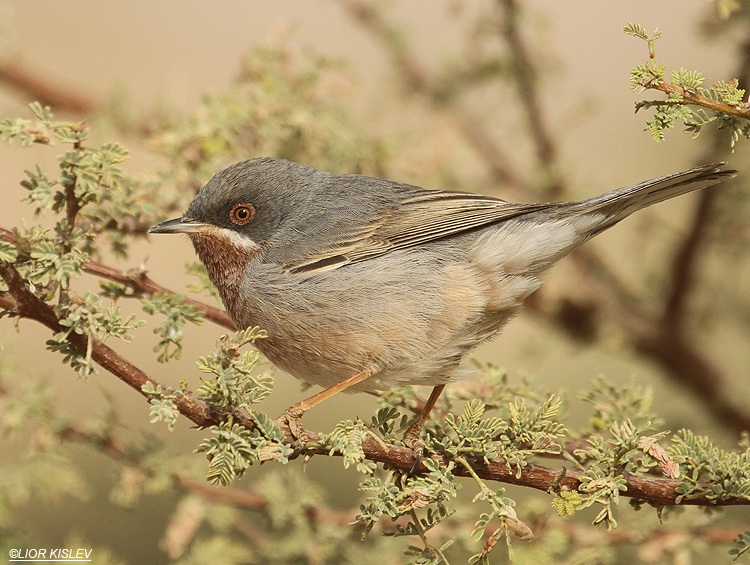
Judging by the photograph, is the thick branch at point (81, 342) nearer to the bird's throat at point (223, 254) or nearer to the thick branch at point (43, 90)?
the bird's throat at point (223, 254)

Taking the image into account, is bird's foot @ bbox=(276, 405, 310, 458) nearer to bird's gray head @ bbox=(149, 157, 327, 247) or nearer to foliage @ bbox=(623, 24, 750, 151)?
bird's gray head @ bbox=(149, 157, 327, 247)

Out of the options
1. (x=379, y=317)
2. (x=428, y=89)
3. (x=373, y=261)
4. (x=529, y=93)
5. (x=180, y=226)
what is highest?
(x=428, y=89)

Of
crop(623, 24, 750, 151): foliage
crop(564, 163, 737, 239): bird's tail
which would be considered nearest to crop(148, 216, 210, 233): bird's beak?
crop(564, 163, 737, 239): bird's tail

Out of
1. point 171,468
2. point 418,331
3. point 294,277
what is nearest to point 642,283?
point 418,331

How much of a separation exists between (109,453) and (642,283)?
11.1 feet

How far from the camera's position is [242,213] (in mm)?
3445

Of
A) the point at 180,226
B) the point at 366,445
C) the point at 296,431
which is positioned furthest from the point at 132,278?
the point at 366,445

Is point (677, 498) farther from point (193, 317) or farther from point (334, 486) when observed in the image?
point (334, 486)

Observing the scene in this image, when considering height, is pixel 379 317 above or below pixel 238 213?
below

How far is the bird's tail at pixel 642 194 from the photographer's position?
2.65 m

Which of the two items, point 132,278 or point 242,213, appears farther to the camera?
point 242,213

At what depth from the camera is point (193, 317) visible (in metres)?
2.60

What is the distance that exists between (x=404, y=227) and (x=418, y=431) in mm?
920

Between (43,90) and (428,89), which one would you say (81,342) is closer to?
(43,90)
